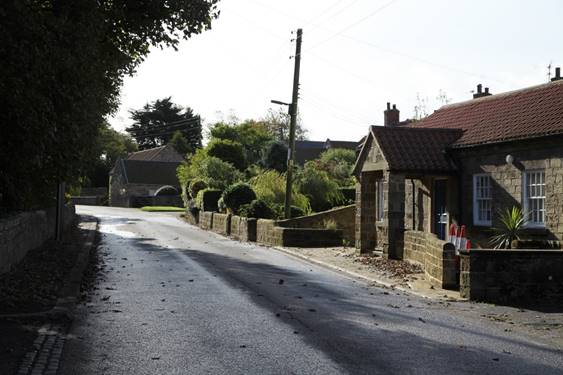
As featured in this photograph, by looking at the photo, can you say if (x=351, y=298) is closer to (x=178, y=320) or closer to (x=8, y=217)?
(x=178, y=320)

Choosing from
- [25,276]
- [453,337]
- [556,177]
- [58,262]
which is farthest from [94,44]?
[556,177]

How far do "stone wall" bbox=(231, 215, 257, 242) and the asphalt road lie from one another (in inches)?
519

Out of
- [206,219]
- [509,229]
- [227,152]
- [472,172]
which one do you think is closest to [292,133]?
[472,172]

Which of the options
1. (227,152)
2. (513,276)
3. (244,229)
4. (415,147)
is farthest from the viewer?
(227,152)

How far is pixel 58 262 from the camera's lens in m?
15.0

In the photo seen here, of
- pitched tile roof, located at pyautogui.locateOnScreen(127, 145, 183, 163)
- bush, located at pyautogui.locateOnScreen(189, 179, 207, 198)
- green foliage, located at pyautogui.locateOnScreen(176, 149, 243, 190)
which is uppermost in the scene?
pitched tile roof, located at pyautogui.locateOnScreen(127, 145, 183, 163)

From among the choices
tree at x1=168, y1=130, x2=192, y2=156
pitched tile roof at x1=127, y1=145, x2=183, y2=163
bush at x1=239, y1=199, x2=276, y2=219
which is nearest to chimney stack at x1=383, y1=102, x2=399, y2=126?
bush at x1=239, y1=199, x2=276, y2=219

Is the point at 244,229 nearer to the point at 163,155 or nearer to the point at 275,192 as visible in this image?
the point at 275,192

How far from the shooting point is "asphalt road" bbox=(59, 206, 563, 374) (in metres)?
6.66

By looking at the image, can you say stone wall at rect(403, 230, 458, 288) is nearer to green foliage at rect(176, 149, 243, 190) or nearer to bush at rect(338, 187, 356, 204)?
bush at rect(338, 187, 356, 204)

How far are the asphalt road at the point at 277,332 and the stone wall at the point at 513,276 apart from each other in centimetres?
76

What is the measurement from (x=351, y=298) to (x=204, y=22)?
24.6ft

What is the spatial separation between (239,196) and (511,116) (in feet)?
55.9

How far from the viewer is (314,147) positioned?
90.0 meters
